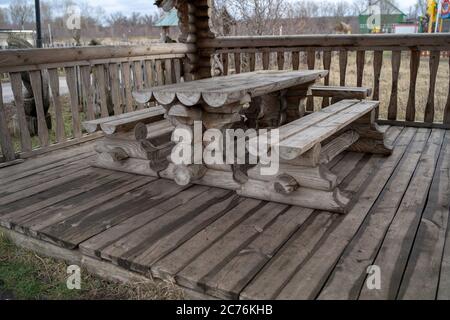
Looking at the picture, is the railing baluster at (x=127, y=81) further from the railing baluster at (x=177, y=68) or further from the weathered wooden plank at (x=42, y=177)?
the weathered wooden plank at (x=42, y=177)

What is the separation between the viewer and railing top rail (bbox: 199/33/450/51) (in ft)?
15.1

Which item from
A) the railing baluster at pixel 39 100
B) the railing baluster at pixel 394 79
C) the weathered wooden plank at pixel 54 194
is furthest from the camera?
the railing baluster at pixel 394 79

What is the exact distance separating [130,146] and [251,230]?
1.46 metres

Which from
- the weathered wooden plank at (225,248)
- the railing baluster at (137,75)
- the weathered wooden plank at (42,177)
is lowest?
the weathered wooden plank at (225,248)

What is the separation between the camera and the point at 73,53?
4.27 metres

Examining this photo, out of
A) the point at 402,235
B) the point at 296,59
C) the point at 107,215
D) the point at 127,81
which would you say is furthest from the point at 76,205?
the point at 296,59

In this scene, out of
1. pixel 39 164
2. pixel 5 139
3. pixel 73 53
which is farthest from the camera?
pixel 73 53

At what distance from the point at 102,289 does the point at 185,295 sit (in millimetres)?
500

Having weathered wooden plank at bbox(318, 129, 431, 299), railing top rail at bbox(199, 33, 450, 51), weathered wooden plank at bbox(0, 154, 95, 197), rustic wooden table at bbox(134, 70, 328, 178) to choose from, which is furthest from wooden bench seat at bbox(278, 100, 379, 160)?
weathered wooden plank at bbox(0, 154, 95, 197)

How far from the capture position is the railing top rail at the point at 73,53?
3.71 metres

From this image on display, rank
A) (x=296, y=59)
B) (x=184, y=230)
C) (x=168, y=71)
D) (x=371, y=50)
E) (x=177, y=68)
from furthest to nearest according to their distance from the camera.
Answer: (x=177, y=68) → (x=168, y=71) → (x=296, y=59) → (x=371, y=50) → (x=184, y=230)

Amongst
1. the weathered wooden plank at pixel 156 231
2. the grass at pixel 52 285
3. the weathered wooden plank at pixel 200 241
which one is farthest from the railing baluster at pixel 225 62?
the grass at pixel 52 285

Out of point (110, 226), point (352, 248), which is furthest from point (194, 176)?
point (352, 248)

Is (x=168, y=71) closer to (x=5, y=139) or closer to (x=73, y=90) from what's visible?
(x=73, y=90)
